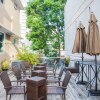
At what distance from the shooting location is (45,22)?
74.9 ft

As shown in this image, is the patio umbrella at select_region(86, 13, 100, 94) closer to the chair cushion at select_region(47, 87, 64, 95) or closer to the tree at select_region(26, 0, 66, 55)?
the chair cushion at select_region(47, 87, 64, 95)

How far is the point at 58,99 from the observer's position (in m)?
5.93

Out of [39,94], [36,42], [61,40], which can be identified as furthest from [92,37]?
[61,40]

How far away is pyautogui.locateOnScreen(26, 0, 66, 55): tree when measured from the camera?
22428 mm

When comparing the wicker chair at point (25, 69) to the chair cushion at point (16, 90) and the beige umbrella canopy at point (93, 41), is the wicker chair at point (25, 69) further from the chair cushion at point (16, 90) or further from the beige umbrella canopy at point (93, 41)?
the beige umbrella canopy at point (93, 41)

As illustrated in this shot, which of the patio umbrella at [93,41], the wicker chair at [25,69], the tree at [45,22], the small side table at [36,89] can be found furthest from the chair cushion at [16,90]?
the tree at [45,22]

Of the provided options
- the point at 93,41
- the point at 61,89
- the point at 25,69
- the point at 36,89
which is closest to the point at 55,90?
the point at 61,89

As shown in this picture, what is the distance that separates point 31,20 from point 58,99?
1750 cm

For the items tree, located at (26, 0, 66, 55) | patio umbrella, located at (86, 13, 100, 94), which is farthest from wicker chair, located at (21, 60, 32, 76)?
tree, located at (26, 0, 66, 55)

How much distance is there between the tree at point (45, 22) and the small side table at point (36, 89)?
17.8 m

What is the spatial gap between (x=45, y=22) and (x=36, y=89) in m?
18.9

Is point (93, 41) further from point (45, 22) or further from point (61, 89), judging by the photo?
point (45, 22)

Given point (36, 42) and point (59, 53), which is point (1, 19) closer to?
point (36, 42)

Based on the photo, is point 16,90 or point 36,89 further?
point 16,90
